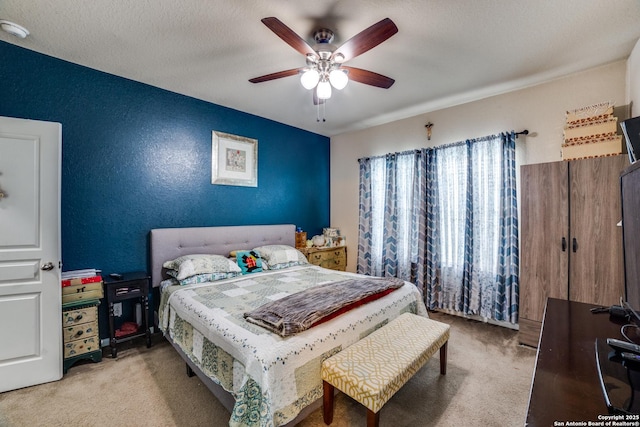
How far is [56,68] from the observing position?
2.59 meters

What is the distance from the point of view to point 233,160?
3854 mm

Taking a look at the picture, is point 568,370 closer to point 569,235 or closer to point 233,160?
point 569,235

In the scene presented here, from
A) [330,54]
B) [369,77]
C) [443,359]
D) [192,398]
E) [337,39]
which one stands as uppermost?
[337,39]

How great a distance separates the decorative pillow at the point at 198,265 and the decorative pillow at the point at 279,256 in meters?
0.48

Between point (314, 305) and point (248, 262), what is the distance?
1.58m

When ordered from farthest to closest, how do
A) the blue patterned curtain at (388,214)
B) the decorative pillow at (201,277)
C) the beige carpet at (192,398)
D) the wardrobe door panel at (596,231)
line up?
the blue patterned curtain at (388,214) → the decorative pillow at (201,277) → the wardrobe door panel at (596,231) → the beige carpet at (192,398)

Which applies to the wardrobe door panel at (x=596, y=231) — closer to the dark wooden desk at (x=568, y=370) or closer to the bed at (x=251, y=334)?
the dark wooden desk at (x=568, y=370)

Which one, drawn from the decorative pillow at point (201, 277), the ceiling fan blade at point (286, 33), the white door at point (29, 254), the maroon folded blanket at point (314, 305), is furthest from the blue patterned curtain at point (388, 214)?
the white door at point (29, 254)

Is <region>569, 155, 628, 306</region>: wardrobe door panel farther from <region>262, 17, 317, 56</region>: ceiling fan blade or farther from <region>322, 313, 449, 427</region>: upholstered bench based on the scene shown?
<region>262, 17, 317, 56</region>: ceiling fan blade

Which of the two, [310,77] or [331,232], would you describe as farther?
[331,232]

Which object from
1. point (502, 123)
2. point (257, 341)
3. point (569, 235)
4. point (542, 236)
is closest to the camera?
point (257, 341)

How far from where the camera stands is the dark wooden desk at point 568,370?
79cm

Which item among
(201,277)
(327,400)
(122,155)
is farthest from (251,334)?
(122,155)

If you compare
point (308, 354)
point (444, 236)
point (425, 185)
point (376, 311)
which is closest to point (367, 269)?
point (444, 236)
